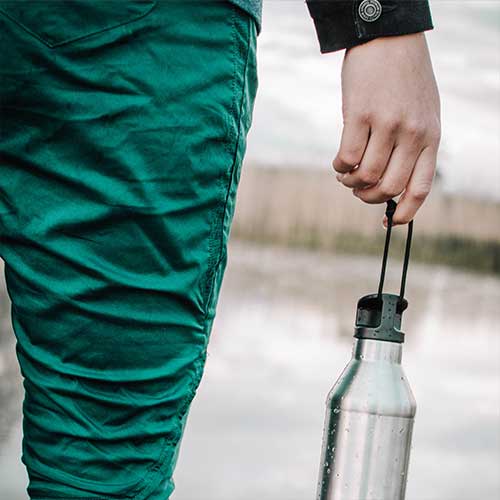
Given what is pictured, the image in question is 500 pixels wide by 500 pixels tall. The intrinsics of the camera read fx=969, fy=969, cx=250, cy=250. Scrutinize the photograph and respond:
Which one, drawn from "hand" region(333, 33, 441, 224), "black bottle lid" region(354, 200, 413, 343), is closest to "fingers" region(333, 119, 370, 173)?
"hand" region(333, 33, 441, 224)

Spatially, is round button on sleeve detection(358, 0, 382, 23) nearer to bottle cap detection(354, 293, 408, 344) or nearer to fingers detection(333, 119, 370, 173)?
fingers detection(333, 119, 370, 173)

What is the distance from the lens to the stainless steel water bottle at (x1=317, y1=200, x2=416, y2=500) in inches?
38.2

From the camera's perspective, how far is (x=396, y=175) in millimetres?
895

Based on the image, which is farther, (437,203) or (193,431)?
(437,203)

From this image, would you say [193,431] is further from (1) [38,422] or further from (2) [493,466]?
(1) [38,422]

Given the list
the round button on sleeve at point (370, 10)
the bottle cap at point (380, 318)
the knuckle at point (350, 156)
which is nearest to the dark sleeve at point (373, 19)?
the round button on sleeve at point (370, 10)

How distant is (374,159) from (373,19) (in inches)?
5.0

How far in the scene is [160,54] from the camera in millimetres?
828

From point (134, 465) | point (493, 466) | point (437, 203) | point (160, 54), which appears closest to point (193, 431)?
point (493, 466)

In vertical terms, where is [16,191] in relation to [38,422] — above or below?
above

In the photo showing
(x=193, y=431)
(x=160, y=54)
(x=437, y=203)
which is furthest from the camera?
(x=437, y=203)

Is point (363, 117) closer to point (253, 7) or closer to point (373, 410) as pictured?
point (253, 7)

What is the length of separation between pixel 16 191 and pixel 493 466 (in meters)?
1.97

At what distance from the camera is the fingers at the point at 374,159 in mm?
876
